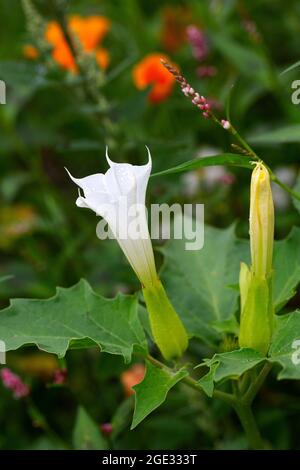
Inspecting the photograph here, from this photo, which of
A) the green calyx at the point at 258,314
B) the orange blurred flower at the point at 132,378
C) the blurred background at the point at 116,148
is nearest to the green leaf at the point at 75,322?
the green calyx at the point at 258,314

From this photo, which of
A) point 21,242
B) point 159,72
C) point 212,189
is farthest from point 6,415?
point 159,72

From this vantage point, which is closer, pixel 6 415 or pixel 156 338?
pixel 156 338

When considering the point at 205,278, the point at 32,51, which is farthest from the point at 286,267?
the point at 32,51

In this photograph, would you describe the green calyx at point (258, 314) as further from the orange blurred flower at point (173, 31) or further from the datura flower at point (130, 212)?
the orange blurred flower at point (173, 31)

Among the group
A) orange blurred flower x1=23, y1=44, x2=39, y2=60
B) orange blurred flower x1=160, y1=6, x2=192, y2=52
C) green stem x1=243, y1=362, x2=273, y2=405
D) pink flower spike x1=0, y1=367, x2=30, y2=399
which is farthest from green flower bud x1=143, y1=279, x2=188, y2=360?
orange blurred flower x1=160, y1=6, x2=192, y2=52

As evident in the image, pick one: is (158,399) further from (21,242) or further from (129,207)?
(21,242)

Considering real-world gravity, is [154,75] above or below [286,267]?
above

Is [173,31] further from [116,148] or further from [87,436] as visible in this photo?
[87,436]
